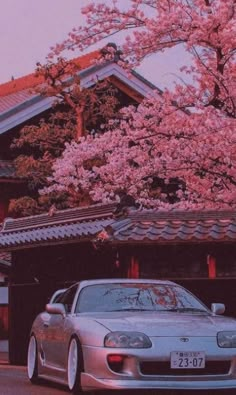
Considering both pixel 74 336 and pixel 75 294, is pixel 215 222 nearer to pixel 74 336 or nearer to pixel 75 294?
pixel 75 294

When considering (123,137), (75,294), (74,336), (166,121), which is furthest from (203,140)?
(74,336)

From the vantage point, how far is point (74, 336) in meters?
10.1

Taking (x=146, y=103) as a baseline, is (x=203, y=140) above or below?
below

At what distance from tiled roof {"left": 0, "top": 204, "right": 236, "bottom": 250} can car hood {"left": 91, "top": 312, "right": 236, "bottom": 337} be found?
412 centimetres

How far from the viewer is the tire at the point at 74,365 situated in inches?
386

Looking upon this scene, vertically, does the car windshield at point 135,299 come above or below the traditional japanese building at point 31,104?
below

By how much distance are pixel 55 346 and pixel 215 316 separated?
1.96 meters

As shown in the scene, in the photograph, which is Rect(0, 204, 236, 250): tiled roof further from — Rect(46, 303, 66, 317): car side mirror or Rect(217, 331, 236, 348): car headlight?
Rect(217, 331, 236, 348): car headlight

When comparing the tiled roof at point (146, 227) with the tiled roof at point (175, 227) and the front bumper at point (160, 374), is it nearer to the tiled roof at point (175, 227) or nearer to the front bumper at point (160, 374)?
the tiled roof at point (175, 227)

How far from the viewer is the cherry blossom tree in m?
17.2

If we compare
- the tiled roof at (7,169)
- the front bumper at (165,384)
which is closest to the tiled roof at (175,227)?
the front bumper at (165,384)

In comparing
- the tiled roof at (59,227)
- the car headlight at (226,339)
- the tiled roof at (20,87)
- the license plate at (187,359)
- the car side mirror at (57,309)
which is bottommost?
the license plate at (187,359)

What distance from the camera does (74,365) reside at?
32.9 ft

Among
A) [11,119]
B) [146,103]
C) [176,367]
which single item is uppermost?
[11,119]
